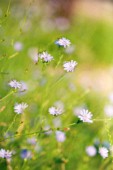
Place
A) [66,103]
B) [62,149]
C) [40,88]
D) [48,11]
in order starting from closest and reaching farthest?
1. [62,149]
2. [40,88]
3. [66,103]
4. [48,11]

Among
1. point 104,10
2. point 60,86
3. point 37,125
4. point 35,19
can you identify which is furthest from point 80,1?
point 37,125

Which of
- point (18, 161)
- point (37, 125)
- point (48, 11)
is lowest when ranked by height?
point (18, 161)

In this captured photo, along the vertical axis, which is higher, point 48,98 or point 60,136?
point 48,98

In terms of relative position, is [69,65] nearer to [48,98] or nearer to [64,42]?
[64,42]

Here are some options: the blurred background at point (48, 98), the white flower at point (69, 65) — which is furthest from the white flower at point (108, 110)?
the white flower at point (69, 65)

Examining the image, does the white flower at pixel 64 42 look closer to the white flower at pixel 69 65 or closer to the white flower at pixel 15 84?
the white flower at pixel 69 65

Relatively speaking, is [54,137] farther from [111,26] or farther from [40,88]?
[111,26]

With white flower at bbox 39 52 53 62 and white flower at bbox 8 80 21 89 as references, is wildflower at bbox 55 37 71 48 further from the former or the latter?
white flower at bbox 8 80 21 89

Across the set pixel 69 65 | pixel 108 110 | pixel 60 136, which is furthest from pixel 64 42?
pixel 108 110
